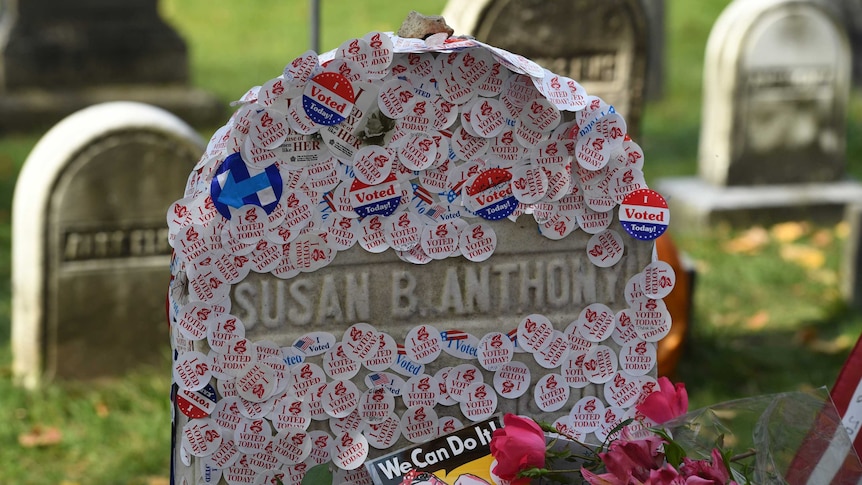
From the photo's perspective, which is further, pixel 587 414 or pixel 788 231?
pixel 788 231

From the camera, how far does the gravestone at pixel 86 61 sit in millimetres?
6816

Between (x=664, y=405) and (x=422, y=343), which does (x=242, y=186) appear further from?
(x=664, y=405)

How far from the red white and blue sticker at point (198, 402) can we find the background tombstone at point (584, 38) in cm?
226

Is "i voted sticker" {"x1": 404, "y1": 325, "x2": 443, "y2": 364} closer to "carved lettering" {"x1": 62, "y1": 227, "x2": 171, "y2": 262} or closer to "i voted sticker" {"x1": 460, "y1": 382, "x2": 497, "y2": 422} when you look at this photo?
"i voted sticker" {"x1": 460, "y1": 382, "x2": 497, "y2": 422}

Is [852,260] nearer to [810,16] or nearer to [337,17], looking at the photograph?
[810,16]

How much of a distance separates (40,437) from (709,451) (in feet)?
7.43

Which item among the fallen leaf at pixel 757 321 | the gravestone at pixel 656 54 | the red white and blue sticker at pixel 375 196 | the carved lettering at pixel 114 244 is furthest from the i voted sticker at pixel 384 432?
the gravestone at pixel 656 54

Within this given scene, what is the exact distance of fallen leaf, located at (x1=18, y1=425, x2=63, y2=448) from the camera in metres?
3.20

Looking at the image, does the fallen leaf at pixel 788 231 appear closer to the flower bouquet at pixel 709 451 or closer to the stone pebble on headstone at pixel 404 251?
the stone pebble on headstone at pixel 404 251

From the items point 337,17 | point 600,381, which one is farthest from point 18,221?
point 337,17

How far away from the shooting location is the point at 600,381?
1984 mm

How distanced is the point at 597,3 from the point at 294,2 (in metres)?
7.70

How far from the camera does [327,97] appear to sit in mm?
1739

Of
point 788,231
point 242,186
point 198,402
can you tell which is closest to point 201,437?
point 198,402
